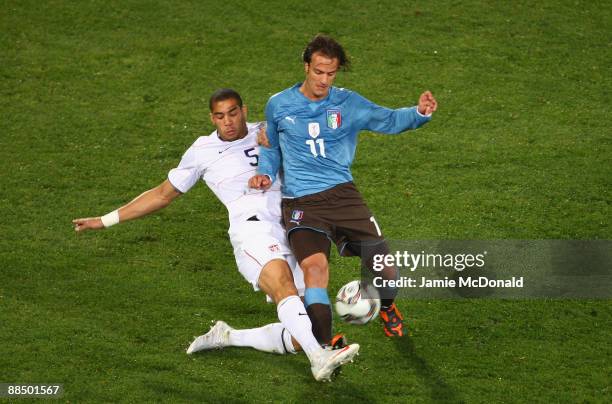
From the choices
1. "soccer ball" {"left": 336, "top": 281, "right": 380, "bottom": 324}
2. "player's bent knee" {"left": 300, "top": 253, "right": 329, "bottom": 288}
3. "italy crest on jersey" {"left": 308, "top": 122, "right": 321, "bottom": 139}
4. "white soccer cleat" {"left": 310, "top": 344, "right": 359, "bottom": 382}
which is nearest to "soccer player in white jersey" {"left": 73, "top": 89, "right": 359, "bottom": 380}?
"player's bent knee" {"left": 300, "top": 253, "right": 329, "bottom": 288}

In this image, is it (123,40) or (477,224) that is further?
(123,40)

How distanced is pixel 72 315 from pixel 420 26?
6.58m

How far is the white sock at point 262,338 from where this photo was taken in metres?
7.67

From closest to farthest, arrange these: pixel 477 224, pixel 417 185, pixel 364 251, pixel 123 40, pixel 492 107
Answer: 1. pixel 364 251
2. pixel 477 224
3. pixel 417 185
4. pixel 492 107
5. pixel 123 40

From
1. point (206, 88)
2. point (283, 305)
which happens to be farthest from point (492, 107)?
point (283, 305)

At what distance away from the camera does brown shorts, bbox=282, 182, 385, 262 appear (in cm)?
741

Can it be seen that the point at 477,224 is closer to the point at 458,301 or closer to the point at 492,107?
the point at 458,301

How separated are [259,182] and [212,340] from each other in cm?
128

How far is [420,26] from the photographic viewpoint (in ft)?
43.0

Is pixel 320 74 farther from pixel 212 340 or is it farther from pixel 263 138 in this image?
pixel 212 340

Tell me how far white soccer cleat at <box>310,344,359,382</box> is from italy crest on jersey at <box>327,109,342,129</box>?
1.71 meters

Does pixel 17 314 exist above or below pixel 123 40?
below

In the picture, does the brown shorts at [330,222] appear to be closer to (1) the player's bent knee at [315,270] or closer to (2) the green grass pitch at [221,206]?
(1) the player's bent knee at [315,270]

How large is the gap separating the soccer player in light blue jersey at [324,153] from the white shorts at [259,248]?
6.2 inches
